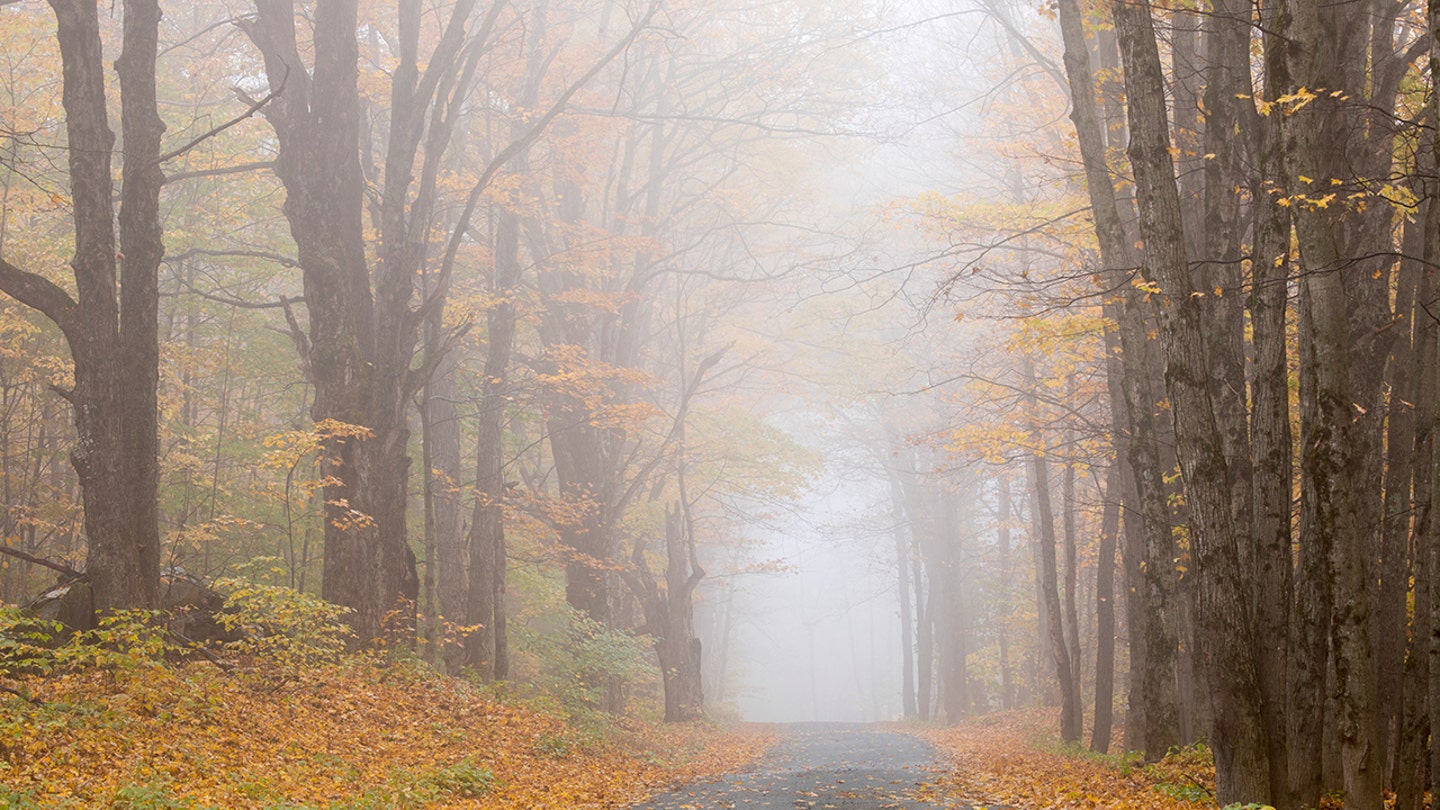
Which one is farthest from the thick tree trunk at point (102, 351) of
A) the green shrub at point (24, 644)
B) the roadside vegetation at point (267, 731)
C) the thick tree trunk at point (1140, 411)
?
the thick tree trunk at point (1140, 411)

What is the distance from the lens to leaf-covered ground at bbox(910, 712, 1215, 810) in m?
8.54

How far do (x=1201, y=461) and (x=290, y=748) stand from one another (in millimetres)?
7592

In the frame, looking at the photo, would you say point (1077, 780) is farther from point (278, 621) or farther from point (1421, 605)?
point (278, 621)

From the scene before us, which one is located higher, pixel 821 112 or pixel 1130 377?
pixel 821 112

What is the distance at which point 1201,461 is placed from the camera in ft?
23.8

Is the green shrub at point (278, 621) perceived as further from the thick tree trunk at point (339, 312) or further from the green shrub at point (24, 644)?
the green shrub at point (24, 644)

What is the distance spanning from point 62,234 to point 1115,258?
15.6 m

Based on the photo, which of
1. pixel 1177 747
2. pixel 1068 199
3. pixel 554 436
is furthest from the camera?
pixel 554 436

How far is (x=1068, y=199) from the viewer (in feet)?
49.9

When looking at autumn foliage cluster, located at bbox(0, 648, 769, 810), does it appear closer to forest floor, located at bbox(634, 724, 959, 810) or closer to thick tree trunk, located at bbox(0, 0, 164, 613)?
forest floor, located at bbox(634, 724, 959, 810)

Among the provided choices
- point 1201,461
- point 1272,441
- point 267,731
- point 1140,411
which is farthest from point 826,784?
point 1272,441

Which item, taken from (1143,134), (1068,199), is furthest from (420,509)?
(1143,134)

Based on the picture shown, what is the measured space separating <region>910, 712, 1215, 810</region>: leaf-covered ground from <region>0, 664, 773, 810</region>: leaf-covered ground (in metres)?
3.64

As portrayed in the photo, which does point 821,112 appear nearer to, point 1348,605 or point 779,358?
point 779,358
